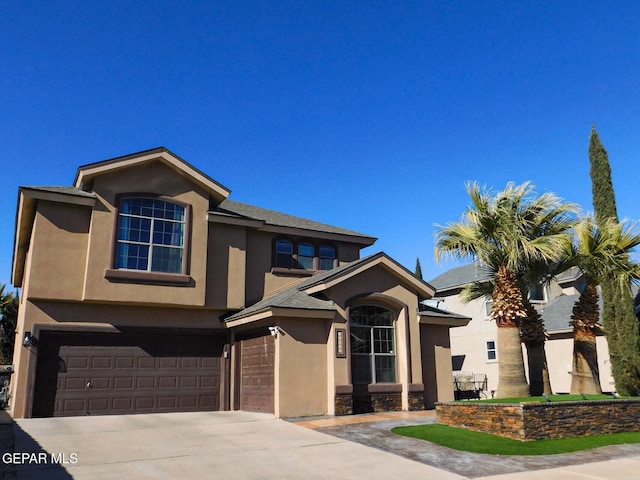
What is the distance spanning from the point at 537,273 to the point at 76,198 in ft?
47.7

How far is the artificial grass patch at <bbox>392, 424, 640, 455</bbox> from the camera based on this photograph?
1059 centimetres

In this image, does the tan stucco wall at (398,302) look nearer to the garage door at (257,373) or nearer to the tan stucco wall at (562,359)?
the garage door at (257,373)

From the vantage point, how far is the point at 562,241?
15.2 meters

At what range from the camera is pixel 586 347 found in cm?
1572

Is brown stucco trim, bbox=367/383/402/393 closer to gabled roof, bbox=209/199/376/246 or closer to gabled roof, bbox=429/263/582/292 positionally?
gabled roof, bbox=209/199/376/246

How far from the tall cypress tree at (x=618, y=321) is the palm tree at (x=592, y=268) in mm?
1300

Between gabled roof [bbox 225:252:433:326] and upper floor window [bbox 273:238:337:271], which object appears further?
upper floor window [bbox 273:238:337:271]

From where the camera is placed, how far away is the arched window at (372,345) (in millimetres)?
16344

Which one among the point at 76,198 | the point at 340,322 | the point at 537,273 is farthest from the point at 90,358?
the point at 537,273

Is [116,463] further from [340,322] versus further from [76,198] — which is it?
[76,198]

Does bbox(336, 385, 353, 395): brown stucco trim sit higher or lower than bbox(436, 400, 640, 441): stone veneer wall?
higher

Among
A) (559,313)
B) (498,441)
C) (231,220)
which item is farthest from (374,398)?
(559,313)

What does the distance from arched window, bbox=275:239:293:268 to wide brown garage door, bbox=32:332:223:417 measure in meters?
3.94

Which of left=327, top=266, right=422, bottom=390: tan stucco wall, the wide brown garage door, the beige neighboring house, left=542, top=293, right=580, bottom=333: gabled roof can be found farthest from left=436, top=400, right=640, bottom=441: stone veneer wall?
left=542, top=293, right=580, bottom=333: gabled roof
